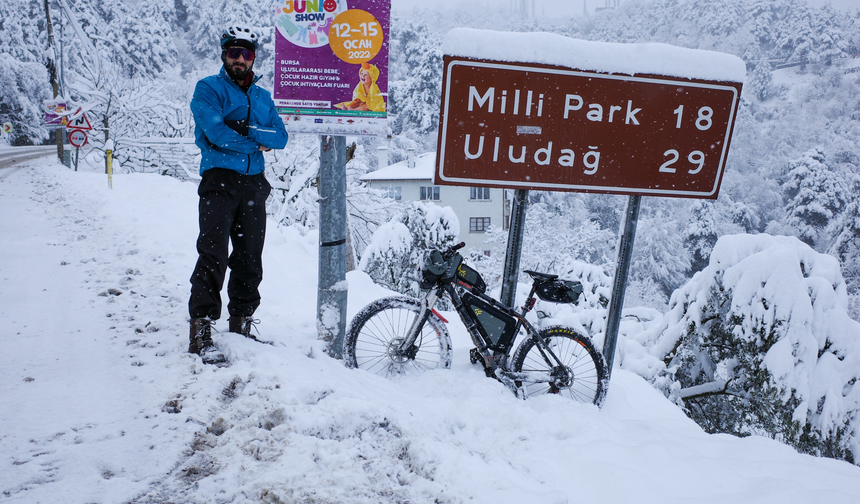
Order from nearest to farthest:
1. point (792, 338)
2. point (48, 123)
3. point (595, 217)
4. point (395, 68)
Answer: point (792, 338)
point (48, 123)
point (595, 217)
point (395, 68)

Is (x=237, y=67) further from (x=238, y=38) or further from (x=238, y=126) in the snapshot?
(x=238, y=126)

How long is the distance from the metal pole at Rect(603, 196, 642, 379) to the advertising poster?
1932mm

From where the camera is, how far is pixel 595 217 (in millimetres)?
41438

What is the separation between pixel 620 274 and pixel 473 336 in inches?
49.3

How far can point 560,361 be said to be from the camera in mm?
3381

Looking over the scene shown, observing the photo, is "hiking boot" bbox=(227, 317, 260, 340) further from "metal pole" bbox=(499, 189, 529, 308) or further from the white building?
the white building

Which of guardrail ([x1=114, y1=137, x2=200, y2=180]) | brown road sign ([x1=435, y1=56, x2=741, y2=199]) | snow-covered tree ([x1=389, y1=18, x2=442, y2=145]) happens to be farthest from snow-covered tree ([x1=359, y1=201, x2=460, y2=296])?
snow-covered tree ([x1=389, y1=18, x2=442, y2=145])

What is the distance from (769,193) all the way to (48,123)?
48.6 metres

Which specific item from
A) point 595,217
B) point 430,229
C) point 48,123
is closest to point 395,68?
point 595,217

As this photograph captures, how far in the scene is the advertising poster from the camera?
3.04 metres

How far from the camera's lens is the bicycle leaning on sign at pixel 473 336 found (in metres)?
3.21

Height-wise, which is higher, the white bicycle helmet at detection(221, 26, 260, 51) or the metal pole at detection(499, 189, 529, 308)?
the white bicycle helmet at detection(221, 26, 260, 51)

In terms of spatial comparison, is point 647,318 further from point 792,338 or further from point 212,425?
point 212,425

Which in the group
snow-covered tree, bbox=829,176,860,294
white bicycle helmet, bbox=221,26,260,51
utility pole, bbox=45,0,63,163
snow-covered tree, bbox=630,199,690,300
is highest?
utility pole, bbox=45,0,63,163
